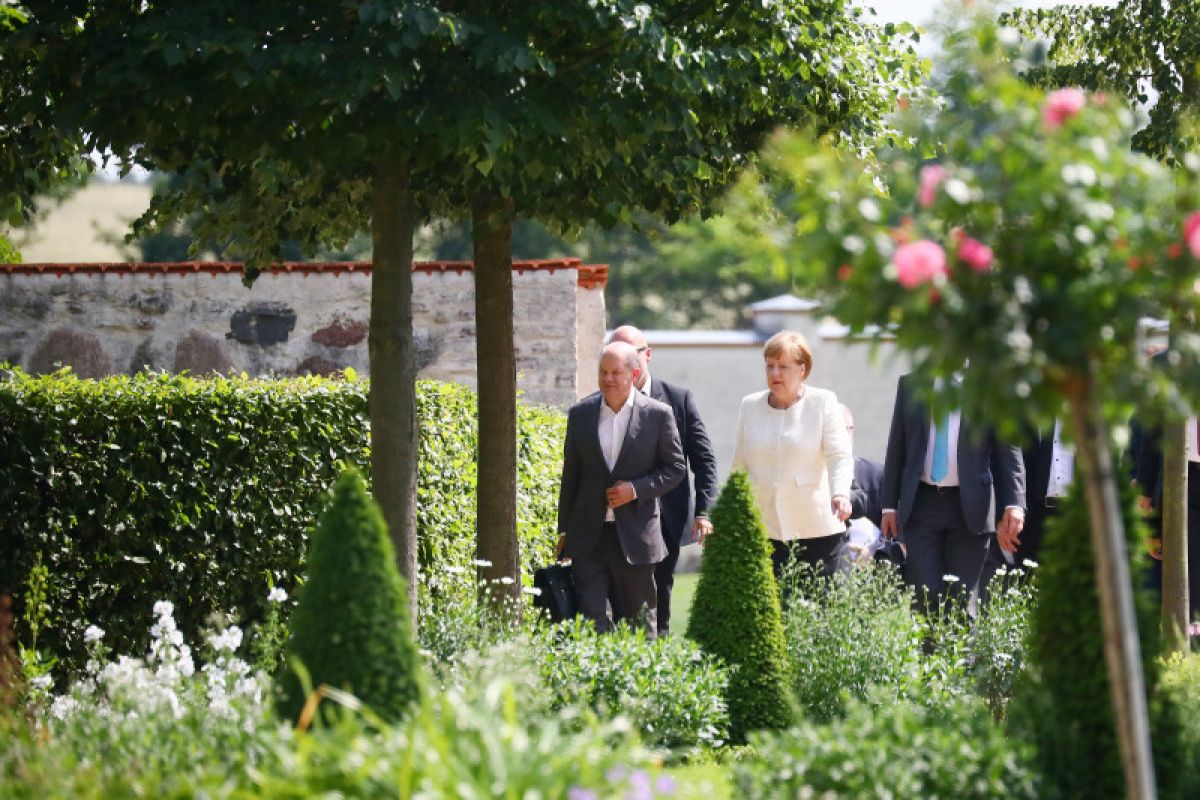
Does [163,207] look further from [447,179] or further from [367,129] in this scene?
[367,129]

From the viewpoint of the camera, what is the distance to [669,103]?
258 inches

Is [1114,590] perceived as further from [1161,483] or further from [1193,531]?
[1193,531]

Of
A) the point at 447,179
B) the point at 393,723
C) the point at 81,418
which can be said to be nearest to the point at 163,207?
the point at 81,418

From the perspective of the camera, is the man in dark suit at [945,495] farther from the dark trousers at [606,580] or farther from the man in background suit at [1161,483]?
the dark trousers at [606,580]

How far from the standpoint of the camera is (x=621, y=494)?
28.7 ft

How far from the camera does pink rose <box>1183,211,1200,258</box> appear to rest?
12.8 ft

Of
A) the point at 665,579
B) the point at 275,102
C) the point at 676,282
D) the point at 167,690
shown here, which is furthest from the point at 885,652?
the point at 676,282

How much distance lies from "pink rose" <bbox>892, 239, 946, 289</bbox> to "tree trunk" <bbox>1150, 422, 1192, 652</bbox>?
14.0ft

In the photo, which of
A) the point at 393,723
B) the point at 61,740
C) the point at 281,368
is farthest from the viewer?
the point at 281,368

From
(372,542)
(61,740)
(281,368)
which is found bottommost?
(61,740)

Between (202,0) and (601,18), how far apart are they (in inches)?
58.6

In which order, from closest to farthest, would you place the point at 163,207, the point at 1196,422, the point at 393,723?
1. the point at 393,723
2. the point at 163,207
3. the point at 1196,422

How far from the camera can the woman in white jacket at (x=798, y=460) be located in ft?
29.6

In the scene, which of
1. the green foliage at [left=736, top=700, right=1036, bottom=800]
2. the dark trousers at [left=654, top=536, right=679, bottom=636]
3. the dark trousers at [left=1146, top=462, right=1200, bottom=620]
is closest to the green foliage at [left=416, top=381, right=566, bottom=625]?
the dark trousers at [left=654, top=536, right=679, bottom=636]
